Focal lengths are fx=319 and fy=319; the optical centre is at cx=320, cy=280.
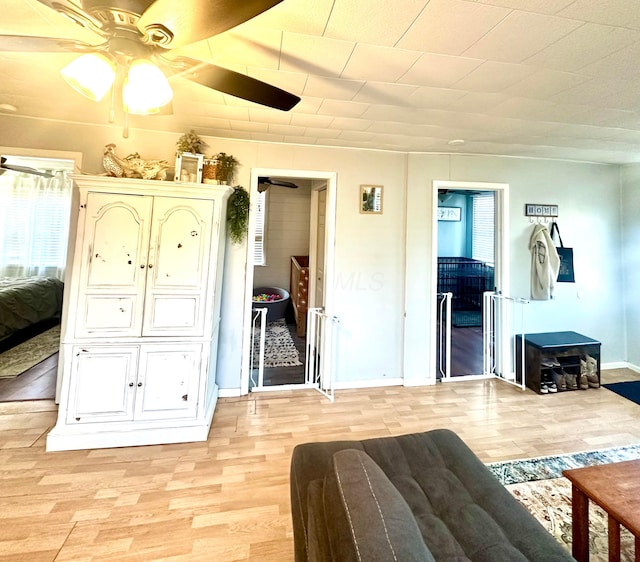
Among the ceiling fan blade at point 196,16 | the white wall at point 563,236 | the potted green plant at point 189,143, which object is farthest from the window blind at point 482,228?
the ceiling fan blade at point 196,16

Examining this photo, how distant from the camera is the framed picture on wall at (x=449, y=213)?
7629 mm

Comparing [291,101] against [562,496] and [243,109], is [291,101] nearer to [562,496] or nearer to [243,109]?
[243,109]

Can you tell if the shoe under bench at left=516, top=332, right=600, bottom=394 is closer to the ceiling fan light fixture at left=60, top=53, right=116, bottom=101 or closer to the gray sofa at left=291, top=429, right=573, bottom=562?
the gray sofa at left=291, top=429, right=573, bottom=562

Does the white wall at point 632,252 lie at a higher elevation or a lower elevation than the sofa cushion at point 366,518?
higher

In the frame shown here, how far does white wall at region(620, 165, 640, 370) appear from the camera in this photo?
13.4ft

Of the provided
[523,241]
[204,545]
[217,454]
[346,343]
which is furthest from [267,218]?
[204,545]

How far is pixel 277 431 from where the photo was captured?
2691mm

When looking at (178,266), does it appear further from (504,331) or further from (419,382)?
(504,331)

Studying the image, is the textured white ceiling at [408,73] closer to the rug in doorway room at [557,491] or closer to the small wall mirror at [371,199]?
the small wall mirror at [371,199]

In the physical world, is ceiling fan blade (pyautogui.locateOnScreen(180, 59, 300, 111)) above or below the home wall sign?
below

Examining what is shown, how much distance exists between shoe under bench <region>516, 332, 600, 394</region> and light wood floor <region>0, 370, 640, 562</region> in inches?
10.7

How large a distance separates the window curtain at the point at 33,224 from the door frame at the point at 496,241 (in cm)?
623

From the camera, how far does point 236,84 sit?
1.48 meters

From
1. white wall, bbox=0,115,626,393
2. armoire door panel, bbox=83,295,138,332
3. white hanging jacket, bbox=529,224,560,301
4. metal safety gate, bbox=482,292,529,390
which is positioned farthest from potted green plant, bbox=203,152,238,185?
white hanging jacket, bbox=529,224,560,301
